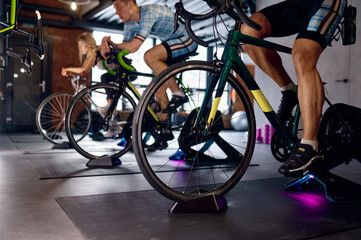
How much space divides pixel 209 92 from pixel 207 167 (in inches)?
46.4

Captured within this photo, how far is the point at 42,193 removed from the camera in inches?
63.8

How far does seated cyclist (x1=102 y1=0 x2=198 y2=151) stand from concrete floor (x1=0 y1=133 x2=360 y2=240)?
705mm

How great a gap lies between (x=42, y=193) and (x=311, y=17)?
65.8 inches

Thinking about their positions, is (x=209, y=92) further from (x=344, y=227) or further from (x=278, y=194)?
(x=344, y=227)

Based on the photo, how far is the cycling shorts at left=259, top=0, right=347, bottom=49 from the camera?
1618 mm

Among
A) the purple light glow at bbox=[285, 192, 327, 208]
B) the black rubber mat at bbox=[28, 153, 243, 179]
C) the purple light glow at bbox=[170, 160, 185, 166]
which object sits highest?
the purple light glow at bbox=[285, 192, 327, 208]

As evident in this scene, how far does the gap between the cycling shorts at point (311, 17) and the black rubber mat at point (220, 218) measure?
828mm

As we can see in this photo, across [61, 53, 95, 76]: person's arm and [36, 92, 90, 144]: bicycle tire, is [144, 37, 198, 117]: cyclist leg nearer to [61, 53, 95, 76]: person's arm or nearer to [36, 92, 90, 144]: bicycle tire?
[36, 92, 90, 144]: bicycle tire

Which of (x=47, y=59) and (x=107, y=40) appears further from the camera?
(x=47, y=59)

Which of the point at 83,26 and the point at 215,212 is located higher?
the point at 83,26

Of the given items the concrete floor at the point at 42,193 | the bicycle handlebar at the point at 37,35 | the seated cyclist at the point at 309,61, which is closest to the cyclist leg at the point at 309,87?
the seated cyclist at the point at 309,61

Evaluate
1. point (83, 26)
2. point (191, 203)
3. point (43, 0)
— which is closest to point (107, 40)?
point (191, 203)

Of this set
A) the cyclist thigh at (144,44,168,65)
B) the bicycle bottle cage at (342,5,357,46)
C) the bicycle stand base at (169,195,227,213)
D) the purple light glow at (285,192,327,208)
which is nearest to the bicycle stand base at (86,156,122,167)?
the cyclist thigh at (144,44,168,65)

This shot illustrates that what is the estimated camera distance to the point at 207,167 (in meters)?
2.55
